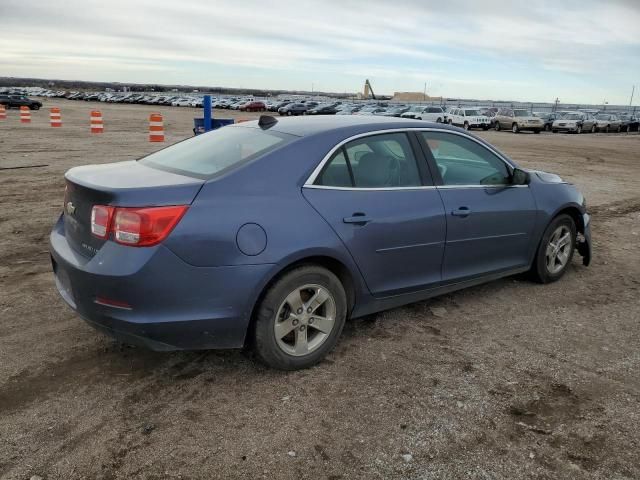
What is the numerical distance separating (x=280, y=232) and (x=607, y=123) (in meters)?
46.4

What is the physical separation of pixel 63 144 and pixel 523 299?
1645 centimetres

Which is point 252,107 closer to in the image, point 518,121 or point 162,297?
point 518,121

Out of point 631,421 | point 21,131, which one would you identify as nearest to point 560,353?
point 631,421

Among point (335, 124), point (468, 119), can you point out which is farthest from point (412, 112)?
point (335, 124)

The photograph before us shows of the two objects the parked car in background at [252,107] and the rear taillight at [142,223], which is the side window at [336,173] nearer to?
the rear taillight at [142,223]

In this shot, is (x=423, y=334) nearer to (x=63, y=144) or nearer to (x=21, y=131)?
(x=63, y=144)

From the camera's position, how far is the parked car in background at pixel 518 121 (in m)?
37.0

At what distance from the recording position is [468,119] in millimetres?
37438

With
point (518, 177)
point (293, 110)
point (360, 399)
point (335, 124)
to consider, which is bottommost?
point (360, 399)

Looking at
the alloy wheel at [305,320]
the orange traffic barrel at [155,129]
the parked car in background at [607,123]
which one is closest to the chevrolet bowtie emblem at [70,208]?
the alloy wheel at [305,320]

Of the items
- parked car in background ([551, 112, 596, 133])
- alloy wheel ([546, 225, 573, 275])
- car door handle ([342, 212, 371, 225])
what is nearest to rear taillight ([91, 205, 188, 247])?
car door handle ([342, 212, 371, 225])

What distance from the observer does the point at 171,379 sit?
11.7ft

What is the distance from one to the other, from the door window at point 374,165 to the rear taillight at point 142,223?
3.27ft

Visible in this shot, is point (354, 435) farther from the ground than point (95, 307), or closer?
closer
